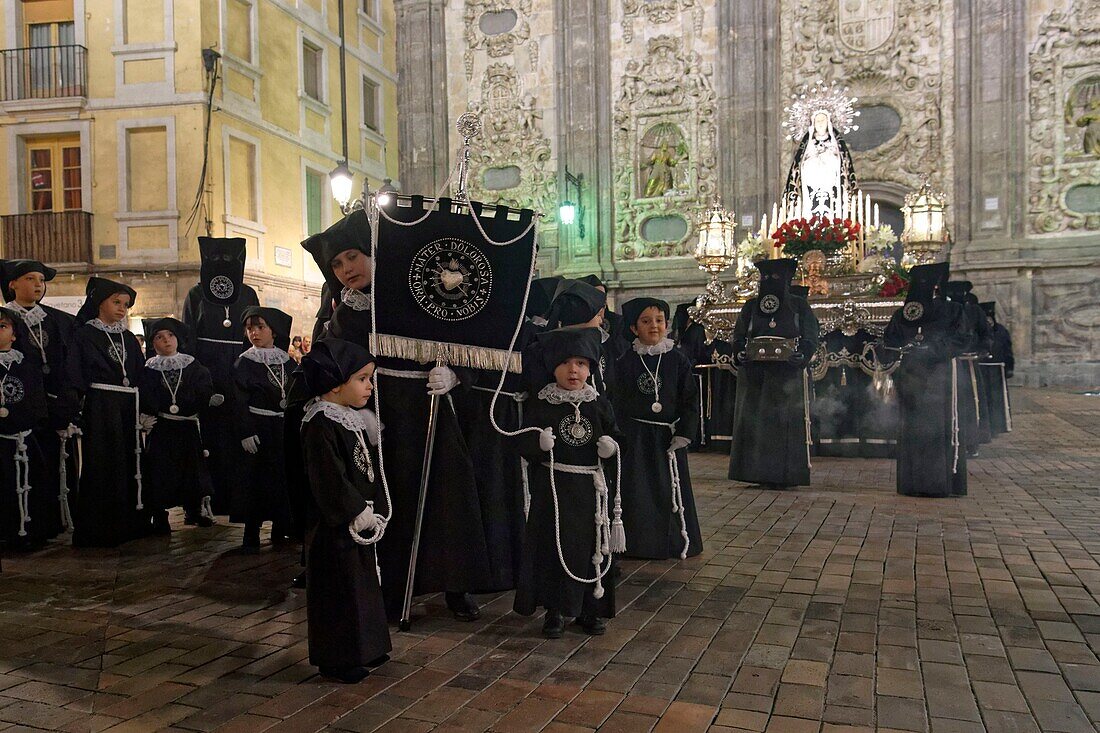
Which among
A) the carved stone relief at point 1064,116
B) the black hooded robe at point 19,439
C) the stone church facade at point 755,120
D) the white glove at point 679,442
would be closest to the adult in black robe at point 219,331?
the black hooded robe at point 19,439

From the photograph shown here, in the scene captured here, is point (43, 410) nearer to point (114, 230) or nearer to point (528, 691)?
point (528, 691)

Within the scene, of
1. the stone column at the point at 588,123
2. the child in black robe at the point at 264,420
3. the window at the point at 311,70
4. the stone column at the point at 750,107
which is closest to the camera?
the child in black robe at the point at 264,420

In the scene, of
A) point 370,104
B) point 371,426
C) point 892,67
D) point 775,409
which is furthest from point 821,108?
point 370,104

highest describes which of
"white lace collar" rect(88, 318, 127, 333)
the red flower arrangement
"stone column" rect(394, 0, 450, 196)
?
"stone column" rect(394, 0, 450, 196)

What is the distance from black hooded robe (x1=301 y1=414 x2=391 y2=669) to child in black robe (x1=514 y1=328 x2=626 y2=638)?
3.23ft

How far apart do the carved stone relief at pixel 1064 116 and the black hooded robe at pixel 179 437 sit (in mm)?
17777

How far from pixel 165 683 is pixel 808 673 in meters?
2.94

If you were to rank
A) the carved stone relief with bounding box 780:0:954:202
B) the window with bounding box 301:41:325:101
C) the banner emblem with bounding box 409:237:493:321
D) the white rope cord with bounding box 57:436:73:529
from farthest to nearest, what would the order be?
the window with bounding box 301:41:325:101, the carved stone relief with bounding box 780:0:954:202, the white rope cord with bounding box 57:436:73:529, the banner emblem with bounding box 409:237:493:321

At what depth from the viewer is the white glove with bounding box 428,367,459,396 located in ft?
15.0

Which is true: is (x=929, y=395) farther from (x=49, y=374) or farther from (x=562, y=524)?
(x=49, y=374)

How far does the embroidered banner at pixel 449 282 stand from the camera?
459cm

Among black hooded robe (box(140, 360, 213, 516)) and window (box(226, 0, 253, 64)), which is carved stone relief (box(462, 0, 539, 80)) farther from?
black hooded robe (box(140, 360, 213, 516))

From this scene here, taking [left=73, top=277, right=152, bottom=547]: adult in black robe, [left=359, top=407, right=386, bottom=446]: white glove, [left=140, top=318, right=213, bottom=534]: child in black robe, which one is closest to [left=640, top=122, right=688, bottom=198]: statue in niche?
[left=140, top=318, right=213, bottom=534]: child in black robe

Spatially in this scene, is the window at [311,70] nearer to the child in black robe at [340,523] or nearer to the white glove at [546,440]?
the white glove at [546,440]
